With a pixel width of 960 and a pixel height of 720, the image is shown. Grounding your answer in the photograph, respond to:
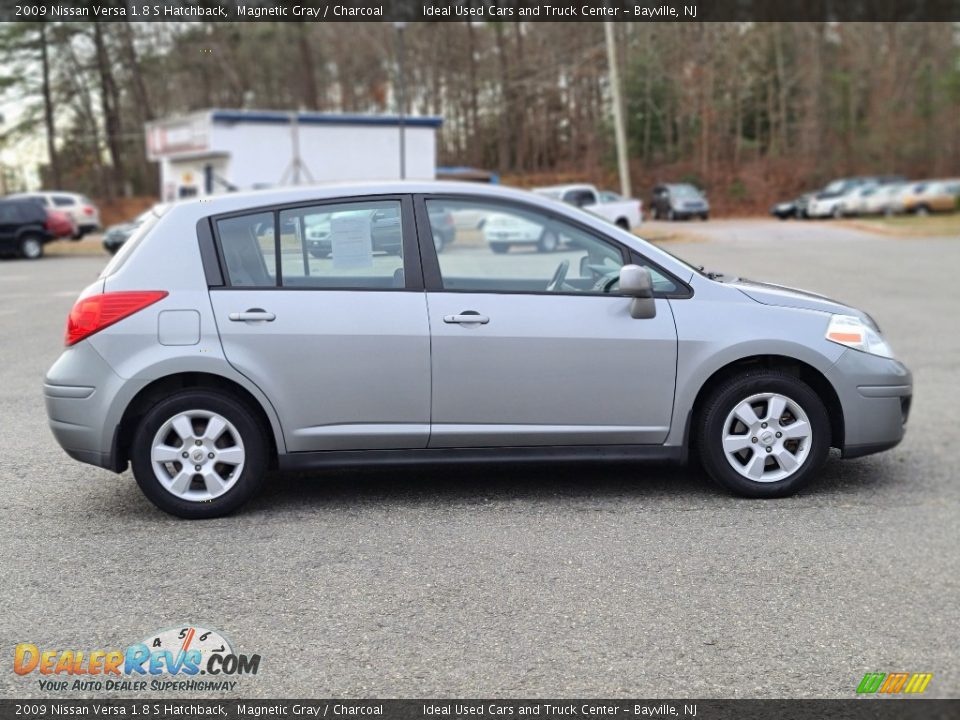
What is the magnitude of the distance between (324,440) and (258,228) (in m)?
1.12

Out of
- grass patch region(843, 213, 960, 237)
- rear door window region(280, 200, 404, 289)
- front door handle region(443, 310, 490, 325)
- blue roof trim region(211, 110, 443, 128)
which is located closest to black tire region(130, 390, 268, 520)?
rear door window region(280, 200, 404, 289)

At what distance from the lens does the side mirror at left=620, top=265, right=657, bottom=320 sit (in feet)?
17.3

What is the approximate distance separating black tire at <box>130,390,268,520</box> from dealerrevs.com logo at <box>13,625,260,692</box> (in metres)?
1.40

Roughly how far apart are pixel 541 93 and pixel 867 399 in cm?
Result: 5253

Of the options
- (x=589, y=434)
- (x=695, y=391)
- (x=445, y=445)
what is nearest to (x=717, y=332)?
(x=695, y=391)

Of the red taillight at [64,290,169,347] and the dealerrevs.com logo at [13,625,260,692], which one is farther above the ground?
the red taillight at [64,290,169,347]

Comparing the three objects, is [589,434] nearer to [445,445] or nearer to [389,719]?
[445,445]

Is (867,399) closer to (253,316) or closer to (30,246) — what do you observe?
(253,316)

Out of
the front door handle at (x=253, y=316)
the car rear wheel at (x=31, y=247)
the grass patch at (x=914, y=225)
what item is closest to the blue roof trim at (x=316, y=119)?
the car rear wheel at (x=31, y=247)

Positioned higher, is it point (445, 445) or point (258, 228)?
point (258, 228)

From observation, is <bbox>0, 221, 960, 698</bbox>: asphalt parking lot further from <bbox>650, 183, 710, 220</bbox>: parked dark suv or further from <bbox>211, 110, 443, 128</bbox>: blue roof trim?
<bbox>650, 183, 710, 220</bbox>: parked dark suv

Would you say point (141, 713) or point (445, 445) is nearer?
point (141, 713)

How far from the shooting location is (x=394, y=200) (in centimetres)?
548

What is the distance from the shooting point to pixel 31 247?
28.2m
